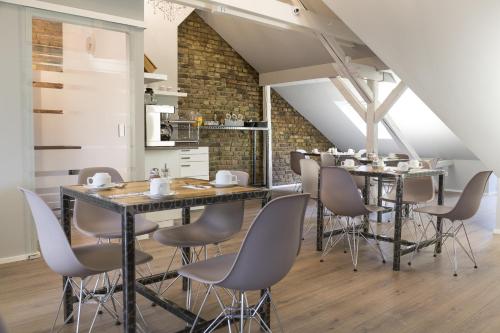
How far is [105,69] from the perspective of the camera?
4.80 m

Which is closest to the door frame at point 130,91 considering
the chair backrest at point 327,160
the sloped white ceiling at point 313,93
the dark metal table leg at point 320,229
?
the dark metal table leg at point 320,229

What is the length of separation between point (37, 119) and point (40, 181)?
2.48 ft

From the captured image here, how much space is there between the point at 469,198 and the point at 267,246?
261cm

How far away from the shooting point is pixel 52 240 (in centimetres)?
211

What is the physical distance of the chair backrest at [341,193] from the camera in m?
3.85

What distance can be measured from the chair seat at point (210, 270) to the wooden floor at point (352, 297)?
61 centimetres

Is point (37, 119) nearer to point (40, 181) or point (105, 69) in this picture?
point (40, 181)

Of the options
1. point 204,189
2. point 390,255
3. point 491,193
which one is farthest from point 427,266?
point 491,193

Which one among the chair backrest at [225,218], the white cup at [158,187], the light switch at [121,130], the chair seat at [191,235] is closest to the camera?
the white cup at [158,187]

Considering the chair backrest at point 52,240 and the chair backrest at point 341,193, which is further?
the chair backrest at point 341,193

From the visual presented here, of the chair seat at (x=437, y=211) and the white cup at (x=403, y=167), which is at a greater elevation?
the white cup at (x=403, y=167)

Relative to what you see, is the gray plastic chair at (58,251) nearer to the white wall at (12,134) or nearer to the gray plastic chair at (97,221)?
the gray plastic chair at (97,221)

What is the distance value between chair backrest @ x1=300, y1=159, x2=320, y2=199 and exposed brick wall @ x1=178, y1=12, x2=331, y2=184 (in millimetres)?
3575

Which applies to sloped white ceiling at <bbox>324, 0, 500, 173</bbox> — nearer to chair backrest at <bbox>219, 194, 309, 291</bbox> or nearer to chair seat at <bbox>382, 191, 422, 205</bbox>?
chair seat at <bbox>382, 191, 422, 205</bbox>
